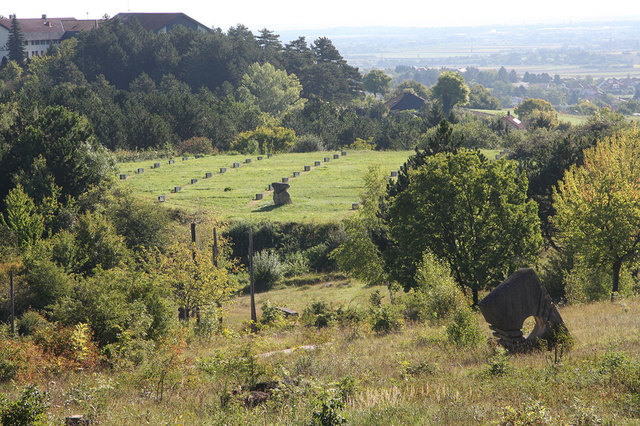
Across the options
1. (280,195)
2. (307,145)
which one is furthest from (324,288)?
(307,145)

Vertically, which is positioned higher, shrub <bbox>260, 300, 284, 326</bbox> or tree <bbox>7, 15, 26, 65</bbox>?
tree <bbox>7, 15, 26, 65</bbox>

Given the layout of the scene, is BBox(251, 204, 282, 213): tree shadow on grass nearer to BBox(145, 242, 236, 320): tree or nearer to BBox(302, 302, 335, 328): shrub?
BBox(145, 242, 236, 320): tree

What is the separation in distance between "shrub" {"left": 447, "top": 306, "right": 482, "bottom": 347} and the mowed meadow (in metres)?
33.0

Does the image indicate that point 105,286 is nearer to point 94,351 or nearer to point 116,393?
point 94,351

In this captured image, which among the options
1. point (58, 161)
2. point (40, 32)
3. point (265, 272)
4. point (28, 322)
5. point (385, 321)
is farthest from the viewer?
point (40, 32)

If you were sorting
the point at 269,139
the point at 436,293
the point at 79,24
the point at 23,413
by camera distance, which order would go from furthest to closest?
the point at 79,24
the point at 269,139
the point at 436,293
the point at 23,413

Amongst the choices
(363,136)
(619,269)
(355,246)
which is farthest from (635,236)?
(363,136)

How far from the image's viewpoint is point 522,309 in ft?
64.2

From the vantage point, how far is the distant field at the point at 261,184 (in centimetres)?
5844

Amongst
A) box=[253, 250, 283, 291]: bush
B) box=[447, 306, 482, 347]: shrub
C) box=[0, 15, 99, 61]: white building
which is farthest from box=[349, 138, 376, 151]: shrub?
box=[0, 15, 99, 61]: white building

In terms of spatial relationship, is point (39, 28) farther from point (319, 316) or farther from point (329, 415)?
point (329, 415)

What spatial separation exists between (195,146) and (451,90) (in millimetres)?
86308

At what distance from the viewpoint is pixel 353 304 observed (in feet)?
138

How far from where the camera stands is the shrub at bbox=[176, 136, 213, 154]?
95.5 m
